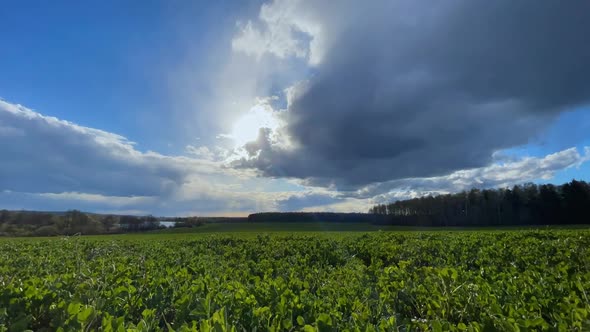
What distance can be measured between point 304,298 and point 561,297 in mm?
1969

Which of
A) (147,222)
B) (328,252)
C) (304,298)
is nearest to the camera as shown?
(304,298)

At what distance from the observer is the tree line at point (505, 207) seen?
64.4m

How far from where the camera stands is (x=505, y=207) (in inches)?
2960

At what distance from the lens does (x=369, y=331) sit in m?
1.52

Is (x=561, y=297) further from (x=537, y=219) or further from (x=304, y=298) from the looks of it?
(x=537, y=219)

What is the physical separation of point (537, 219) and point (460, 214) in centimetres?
1652

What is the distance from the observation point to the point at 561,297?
7.48 feet

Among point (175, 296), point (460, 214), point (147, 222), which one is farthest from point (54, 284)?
point (460, 214)

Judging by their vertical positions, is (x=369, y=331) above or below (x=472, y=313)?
above

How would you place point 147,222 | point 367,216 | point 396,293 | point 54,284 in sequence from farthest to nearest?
point 367,216
point 147,222
point 396,293
point 54,284

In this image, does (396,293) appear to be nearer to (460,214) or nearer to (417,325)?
(417,325)

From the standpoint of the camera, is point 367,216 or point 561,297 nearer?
point 561,297

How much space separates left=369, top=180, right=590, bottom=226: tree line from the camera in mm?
64438

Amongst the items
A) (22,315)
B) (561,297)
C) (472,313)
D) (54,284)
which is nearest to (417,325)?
(472,313)
